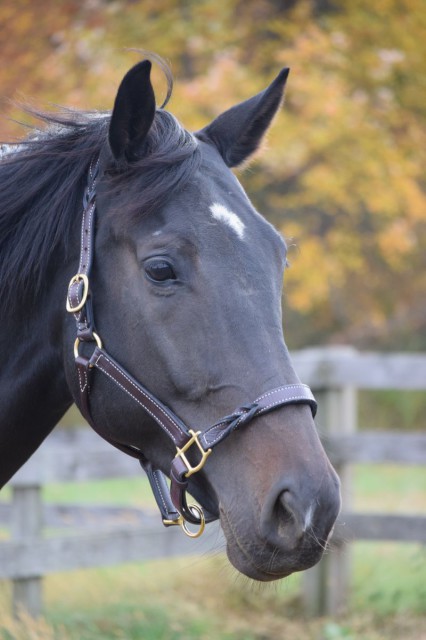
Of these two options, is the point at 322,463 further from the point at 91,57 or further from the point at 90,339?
the point at 91,57

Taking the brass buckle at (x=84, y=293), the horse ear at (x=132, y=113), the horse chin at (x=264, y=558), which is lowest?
the horse chin at (x=264, y=558)

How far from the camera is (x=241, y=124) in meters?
2.69

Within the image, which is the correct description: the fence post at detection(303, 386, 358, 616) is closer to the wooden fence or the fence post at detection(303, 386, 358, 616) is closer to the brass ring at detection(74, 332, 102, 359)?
the wooden fence

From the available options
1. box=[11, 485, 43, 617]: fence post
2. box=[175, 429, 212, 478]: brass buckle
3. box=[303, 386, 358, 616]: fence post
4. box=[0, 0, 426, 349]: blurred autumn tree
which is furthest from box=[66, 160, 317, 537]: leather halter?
box=[0, 0, 426, 349]: blurred autumn tree

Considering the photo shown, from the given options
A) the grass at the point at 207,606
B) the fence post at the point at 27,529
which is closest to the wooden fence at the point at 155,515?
the fence post at the point at 27,529

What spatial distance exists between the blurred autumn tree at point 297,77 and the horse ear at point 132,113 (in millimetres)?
3618

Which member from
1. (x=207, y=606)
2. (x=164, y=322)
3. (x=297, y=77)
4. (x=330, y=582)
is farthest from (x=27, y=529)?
(x=297, y=77)

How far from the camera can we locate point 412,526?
543 centimetres

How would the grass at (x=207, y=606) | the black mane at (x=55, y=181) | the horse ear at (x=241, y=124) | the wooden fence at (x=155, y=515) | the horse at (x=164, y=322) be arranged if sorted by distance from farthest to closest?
the wooden fence at (x=155, y=515) → the grass at (x=207, y=606) → the horse ear at (x=241, y=124) → the black mane at (x=55, y=181) → the horse at (x=164, y=322)

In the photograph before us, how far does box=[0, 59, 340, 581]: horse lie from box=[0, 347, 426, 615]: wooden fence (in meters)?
A: 2.37

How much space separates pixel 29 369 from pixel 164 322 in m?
0.54

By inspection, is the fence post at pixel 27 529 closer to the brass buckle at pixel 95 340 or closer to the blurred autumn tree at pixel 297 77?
the blurred autumn tree at pixel 297 77

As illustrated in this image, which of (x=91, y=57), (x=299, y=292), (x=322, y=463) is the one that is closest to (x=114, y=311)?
(x=322, y=463)

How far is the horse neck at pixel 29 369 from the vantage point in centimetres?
246
